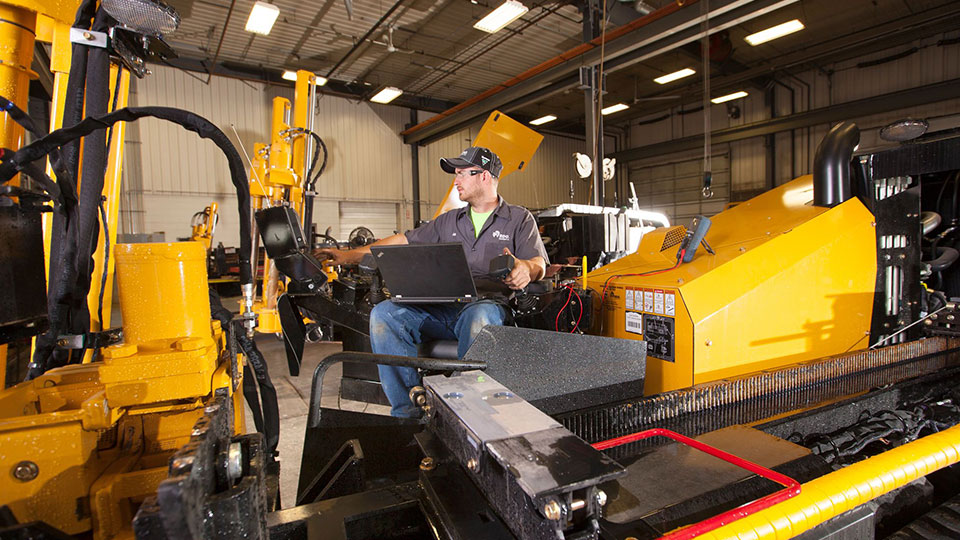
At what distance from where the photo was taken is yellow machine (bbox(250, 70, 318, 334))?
177 inches

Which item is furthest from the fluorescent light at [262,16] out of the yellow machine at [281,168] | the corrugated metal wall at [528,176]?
the corrugated metal wall at [528,176]

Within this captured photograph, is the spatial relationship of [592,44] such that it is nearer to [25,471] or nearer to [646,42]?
[646,42]

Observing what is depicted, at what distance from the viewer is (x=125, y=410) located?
0.92m

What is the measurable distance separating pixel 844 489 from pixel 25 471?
1.50 meters

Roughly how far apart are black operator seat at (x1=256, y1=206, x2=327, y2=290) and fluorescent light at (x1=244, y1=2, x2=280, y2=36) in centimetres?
730

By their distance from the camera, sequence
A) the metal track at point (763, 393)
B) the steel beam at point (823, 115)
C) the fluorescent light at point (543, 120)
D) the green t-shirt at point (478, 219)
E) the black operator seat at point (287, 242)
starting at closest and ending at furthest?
1. the metal track at point (763, 393)
2. the black operator seat at point (287, 242)
3. the green t-shirt at point (478, 219)
4. the steel beam at point (823, 115)
5. the fluorescent light at point (543, 120)

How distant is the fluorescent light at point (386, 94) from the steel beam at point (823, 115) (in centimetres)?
800

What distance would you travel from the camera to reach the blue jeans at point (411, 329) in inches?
81.2

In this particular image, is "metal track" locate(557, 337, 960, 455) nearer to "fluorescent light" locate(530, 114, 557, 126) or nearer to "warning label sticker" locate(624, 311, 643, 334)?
"warning label sticker" locate(624, 311, 643, 334)

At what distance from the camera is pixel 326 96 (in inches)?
465

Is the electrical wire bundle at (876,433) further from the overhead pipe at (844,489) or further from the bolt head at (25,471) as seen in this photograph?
the bolt head at (25,471)

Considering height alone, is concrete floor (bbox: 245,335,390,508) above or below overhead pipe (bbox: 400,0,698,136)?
below

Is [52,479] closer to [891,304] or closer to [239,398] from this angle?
[239,398]

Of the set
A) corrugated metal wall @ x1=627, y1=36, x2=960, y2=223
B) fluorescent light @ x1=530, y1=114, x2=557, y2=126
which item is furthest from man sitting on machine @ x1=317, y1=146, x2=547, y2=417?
fluorescent light @ x1=530, y1=114, x2=557, y2=126
